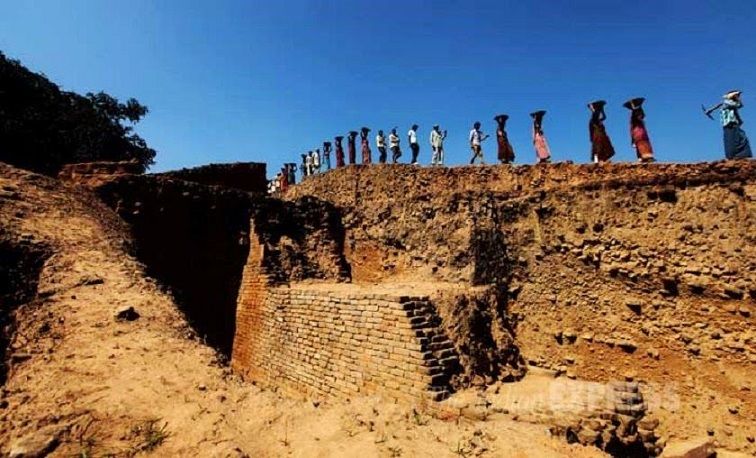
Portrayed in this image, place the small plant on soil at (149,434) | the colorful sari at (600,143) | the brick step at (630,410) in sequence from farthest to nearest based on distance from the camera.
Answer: the colorful sari at (600,143), the brick step at (630,410), the small plant on soil at (149,434)

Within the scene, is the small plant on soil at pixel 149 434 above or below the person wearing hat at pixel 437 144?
below

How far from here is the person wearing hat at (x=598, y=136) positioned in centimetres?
912

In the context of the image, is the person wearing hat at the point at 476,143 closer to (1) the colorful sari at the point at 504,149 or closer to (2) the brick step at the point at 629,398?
(1) the colorful sari at the point at 504,149

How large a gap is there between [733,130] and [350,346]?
7023 mm

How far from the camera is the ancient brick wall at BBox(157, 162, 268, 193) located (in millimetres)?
11914

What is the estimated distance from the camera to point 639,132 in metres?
8.50

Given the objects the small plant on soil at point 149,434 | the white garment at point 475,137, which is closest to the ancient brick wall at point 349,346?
the small plant on soil at point 149,434

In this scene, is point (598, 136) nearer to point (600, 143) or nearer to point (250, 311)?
point (600, 143)

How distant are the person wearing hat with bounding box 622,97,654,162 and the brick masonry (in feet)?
18.3

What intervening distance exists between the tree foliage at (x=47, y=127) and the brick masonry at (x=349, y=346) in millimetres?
8723

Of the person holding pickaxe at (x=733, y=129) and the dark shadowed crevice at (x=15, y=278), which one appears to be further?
the person holding pickaxe at (x=733, y=129)

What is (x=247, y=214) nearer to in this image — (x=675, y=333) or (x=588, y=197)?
(x=588, y=197)

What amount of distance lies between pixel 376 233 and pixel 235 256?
325 cm

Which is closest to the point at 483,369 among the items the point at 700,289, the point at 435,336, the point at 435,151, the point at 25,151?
the point at 435,336
